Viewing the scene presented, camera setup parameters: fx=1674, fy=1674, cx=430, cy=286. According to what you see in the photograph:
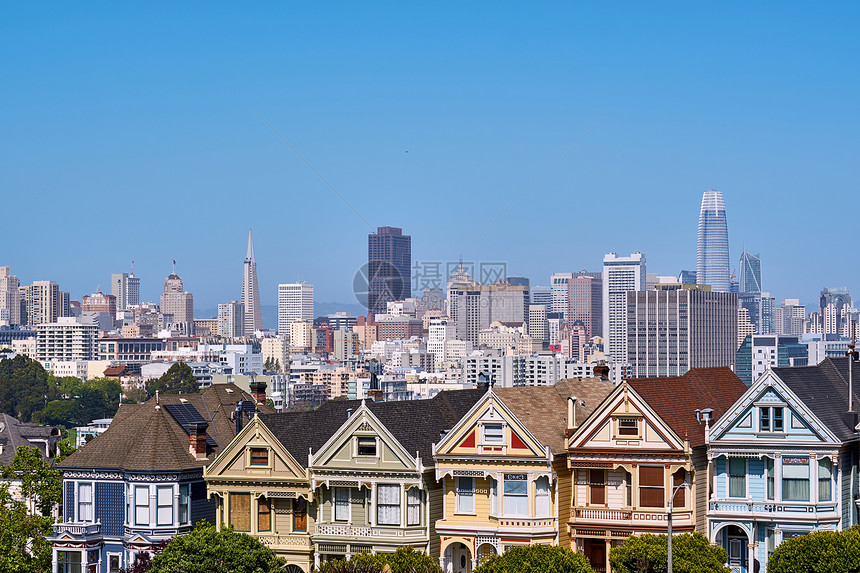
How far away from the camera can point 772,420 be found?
53.3m

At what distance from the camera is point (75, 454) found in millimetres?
62312

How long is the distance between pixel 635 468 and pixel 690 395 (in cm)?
443

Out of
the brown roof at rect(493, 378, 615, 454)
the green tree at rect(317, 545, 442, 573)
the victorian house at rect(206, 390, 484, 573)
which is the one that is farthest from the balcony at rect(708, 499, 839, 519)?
the victorian house at rect(206, 390, 484, 573)

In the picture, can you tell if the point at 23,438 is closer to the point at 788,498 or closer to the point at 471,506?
the point at 471,506

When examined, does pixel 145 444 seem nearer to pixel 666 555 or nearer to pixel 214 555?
pixel 214 555

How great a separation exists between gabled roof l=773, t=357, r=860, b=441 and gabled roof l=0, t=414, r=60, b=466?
34457 mm

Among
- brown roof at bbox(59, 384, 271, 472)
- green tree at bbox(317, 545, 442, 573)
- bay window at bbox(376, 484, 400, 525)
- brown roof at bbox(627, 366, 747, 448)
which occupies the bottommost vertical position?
green tree at bbox(317, 545, 442, 573)

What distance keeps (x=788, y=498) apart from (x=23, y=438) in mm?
37165

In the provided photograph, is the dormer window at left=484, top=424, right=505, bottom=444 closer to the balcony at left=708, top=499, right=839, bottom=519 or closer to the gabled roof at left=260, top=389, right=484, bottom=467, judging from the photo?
the gabled roof at left=260, top=389, right=484, bottom=467

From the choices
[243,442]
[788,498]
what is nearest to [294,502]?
[243,442]

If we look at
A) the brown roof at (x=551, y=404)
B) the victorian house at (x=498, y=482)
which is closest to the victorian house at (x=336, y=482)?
the victorian house at (x=498, y=482)

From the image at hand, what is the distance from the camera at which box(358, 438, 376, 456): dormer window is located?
57.3 metres

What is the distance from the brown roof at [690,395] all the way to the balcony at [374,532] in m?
8.94

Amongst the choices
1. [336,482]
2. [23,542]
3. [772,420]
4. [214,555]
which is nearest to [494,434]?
[336,482]
